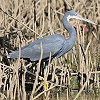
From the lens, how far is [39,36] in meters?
6.85

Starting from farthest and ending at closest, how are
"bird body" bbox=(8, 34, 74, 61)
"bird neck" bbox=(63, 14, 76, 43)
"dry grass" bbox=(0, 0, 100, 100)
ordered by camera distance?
1. "bird neck" bbox=(63, 14, 76, 43)
2. "bird body" bbox=(8, 34, 74, 61)
3. "dry grass" bbox=(0, 0, 100, 100)

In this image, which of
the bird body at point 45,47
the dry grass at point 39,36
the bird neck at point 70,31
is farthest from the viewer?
the bird neck at point 70,31

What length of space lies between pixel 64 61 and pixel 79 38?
0.48 metres

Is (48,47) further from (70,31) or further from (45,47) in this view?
(70,31)

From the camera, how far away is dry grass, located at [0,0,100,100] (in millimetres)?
5623

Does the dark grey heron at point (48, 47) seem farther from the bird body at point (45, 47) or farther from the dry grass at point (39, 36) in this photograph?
the dry grass at point (39, 36)

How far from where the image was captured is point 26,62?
6.88 meters

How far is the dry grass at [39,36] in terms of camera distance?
18.4 feet

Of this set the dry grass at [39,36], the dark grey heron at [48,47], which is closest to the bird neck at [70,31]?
the dark grey heron at [48,47]

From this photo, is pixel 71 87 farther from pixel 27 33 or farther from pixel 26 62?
pixel 27 33

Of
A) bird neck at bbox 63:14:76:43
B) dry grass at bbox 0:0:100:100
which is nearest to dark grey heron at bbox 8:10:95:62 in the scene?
bird neck at bbox 63:14:76:43

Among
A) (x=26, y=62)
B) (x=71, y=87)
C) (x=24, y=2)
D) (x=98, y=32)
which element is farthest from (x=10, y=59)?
(x=98, y=32)

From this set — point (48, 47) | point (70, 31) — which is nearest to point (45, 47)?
point (48, 47)

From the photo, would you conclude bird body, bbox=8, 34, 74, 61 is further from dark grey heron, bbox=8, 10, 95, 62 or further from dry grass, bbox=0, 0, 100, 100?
dry grass, bbox=0, 0, 100, 100
